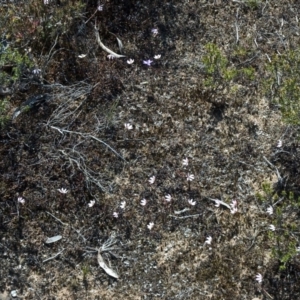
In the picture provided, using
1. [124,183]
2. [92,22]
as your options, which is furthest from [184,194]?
[92,22]

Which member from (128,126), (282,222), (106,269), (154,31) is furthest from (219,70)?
(106,269)

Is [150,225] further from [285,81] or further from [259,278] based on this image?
[285,81]

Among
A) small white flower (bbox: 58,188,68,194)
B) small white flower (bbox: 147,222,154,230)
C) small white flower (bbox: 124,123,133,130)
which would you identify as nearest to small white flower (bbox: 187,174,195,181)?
small white flower (bbox: 147,222,154,230)

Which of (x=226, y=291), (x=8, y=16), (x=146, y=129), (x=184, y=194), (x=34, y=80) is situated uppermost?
(x=8, y=16)

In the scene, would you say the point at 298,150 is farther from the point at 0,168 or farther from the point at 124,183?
the point at 0,168

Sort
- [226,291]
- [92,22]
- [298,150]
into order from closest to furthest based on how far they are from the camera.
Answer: [226,291] → [298,150] → [92,22]

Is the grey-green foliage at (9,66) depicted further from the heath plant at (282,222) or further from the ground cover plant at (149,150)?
the heath plant at (282,222)
